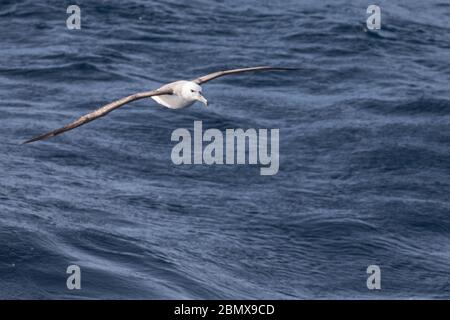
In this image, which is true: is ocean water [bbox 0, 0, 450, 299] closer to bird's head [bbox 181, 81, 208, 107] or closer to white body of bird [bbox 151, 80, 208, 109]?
white body of bird [bbox 151, 80, 208, 109]

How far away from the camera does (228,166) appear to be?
36.6m

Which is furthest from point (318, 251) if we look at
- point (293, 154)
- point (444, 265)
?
point (293, 154)

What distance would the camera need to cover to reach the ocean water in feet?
99.1

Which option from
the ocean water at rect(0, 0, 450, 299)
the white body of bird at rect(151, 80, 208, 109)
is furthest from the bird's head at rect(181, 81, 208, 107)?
the ocean water at rect(0, 0, 450, 299)

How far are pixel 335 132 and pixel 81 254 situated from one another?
12.0 m

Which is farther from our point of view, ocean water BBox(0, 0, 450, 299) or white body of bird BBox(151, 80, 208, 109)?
ocean water BBox(0, 0, 450, 299)

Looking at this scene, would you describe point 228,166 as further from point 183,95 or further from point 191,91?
point 191,91

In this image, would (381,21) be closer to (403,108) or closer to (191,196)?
(403,108)

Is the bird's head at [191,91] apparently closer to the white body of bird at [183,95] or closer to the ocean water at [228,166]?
the white body of bird at [183,95]

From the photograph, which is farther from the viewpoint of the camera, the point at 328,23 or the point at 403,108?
the point at 328,23

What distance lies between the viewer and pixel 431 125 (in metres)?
39.3

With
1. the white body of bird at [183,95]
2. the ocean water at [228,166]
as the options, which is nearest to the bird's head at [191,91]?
the white body of bird at [183,95]

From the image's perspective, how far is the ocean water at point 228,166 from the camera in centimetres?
3022
